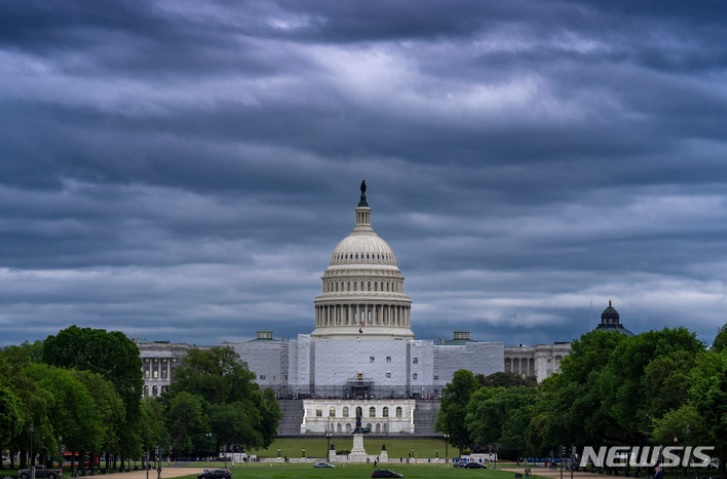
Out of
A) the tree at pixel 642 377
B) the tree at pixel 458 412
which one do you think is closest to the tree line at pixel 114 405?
the tree at pixel 458 412

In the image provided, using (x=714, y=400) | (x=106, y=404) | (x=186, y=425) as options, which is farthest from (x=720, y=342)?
(x=186, y=425)

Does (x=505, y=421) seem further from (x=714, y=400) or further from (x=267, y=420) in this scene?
(x=714, y=400)

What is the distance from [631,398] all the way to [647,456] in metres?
4.82

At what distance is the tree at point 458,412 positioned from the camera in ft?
606

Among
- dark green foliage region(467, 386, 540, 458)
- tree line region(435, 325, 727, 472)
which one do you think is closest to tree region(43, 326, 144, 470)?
tree line region(435, 325, 727, 472)

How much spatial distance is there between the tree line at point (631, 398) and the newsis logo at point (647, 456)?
0.63 m

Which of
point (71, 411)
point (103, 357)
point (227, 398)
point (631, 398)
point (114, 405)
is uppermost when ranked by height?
point (227, 398)

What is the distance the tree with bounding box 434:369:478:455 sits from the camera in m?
185

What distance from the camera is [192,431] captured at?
164m

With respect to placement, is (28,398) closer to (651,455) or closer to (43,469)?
(43,469)

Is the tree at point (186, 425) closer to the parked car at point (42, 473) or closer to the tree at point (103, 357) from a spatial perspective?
the tree at point (103, 357)

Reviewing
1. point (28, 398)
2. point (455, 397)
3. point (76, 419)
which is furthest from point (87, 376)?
point (455, 397)

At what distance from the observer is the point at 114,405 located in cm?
12150

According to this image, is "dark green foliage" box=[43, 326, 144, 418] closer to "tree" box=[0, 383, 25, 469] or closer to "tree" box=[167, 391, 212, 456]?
"tree" box=[167, 391, 212, 456]
